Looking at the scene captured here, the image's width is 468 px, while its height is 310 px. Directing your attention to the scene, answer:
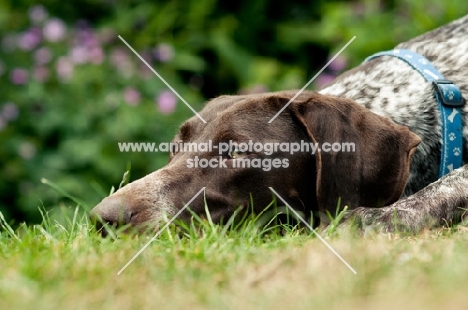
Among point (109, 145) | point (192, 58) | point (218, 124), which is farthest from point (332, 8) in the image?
point (218, 124)

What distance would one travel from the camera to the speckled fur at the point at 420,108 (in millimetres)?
4102

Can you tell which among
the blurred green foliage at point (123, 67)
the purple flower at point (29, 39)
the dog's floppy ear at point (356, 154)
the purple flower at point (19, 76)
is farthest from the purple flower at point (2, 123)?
the dog's floppy ear at point (356, 154)

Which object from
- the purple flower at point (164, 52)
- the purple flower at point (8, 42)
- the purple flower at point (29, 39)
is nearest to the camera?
the purple flower at point (29, 39)

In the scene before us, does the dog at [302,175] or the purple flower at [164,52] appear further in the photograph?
the purple flower at [164,52]

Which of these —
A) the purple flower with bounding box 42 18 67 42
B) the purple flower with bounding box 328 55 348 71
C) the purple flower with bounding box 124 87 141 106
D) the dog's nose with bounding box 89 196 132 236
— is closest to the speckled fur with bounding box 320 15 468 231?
the dog's nose with bounding box 89 196 132 236

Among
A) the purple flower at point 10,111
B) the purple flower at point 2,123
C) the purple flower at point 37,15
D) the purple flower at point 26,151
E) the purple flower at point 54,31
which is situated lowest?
the purple flower at point 26,151

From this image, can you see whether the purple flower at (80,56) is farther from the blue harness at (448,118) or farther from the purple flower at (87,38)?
the blue harness at (448,118)

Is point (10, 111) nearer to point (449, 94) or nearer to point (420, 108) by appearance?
point (420, 108)

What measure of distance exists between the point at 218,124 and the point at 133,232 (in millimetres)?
1009

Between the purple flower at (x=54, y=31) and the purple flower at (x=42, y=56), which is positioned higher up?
the purple flower at (x=54, y=31)

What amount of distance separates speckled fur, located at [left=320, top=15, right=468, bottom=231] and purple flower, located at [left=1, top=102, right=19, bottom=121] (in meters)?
3.54

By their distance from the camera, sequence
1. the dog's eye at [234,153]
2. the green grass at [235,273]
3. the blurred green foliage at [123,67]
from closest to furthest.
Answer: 1. the green grass at [235,273]
2. the dog's eye at [234,153]
3. the blurred green foliage at [123,67]

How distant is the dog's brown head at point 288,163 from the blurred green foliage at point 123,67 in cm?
302

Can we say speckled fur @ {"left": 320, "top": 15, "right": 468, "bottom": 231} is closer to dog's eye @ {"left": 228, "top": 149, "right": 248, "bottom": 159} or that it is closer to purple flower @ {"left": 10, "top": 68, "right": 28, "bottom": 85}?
dog's eye @ {"left": 228, "top": 149, "right": 248, "bottom": 159}
